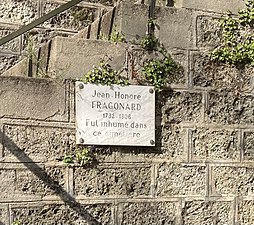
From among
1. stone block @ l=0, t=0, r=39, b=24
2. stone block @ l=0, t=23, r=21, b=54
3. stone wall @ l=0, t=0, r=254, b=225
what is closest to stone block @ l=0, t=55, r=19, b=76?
stone block @ l=0, t=23, r=21, b=54

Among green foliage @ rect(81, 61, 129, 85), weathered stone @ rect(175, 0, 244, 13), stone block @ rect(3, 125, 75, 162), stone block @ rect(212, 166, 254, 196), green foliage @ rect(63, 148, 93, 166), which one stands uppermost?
weathered stone @ rect(175, 0, 244, 13)

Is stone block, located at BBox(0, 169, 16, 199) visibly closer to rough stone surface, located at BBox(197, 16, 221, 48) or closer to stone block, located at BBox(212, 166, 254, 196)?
stone block, located at BBox(212, 166, 254, 196)

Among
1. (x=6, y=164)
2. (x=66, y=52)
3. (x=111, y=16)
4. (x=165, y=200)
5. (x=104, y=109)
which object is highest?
(x=111, y=16)

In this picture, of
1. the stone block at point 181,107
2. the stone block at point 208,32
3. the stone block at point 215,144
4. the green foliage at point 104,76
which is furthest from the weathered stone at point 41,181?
the stone block at point 208,32

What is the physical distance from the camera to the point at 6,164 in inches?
156

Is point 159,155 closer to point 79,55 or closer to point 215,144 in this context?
point 215,144

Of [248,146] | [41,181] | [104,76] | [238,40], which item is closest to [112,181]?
[41,181]

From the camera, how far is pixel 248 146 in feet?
15.3

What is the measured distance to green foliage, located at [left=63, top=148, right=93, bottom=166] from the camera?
4121 millimetres

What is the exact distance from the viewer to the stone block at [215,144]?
4500 mm

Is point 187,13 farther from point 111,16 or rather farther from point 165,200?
point 165,200

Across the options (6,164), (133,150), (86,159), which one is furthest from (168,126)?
(6,164)

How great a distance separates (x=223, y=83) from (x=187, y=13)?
576 mm

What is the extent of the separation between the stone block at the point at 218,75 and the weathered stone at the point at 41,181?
3.97 ft
